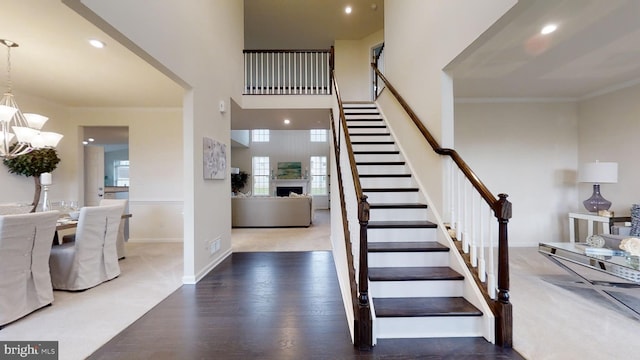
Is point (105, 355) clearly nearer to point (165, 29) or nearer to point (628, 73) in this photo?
point (165, 29)

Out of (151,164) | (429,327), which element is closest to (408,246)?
(429,327)

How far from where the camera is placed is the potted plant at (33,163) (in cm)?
405

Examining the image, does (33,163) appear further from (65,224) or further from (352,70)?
(352,70)

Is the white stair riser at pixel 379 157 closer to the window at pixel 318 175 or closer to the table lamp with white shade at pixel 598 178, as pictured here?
the table lamp with white shade at pixel 598 178

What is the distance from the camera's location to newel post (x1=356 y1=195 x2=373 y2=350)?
1.91 meters

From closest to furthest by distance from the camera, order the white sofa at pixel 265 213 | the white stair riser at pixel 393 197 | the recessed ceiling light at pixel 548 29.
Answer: the recessed ceiling light at pixel 548 29, the white stair riser at pixel 393 197, the white sofa at pixel 265 213

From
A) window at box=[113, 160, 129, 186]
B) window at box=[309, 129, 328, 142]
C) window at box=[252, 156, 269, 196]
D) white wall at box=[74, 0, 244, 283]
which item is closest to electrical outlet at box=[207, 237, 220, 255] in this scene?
white wall at box=[74, 0, 244, 283]

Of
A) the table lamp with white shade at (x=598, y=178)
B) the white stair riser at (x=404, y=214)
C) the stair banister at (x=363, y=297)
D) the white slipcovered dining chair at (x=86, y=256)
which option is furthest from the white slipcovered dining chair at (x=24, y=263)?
the table lamp with white shade at (x=598, y=178)

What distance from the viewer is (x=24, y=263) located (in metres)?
2.41

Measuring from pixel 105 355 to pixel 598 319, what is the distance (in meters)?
3.89

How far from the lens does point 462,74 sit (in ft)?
10.7

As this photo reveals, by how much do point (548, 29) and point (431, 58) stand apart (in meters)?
1.03

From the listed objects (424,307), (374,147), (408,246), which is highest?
(374,147)

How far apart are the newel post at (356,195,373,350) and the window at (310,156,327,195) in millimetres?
9999
